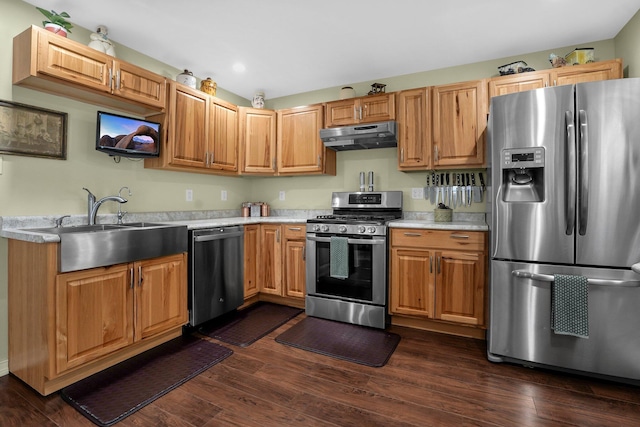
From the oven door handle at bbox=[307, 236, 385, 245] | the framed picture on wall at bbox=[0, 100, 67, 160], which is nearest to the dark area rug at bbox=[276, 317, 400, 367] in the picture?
the oven door handle at bbox=[307, 236, 385, 245]

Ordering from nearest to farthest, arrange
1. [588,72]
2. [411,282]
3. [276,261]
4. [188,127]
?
[588,72]
[411,282]
[188,127]
[276,261]

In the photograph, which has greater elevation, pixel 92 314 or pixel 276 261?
pixel 276 261

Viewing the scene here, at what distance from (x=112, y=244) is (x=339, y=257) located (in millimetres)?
1836

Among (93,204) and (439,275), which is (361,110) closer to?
(439,275)

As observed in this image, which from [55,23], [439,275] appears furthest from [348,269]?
[55,23]

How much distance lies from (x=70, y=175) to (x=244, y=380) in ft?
6.68

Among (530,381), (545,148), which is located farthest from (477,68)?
(530,381)

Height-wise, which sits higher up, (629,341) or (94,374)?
(629,341)

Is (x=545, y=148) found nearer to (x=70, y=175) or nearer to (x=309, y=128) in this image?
(x=309, y=128)

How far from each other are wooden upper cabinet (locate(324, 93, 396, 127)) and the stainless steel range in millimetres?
935

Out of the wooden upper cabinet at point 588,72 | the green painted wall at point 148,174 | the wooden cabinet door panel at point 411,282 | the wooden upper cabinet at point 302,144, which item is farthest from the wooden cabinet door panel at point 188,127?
the wooden upper cabinet at point 588,72

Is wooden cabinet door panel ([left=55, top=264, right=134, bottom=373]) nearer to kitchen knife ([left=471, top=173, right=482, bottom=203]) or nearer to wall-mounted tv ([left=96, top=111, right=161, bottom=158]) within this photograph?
wall-mounted tv ([left=96, top=111, right=161, bottom=158])

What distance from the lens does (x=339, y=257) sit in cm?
295

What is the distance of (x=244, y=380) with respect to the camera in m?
1.97
